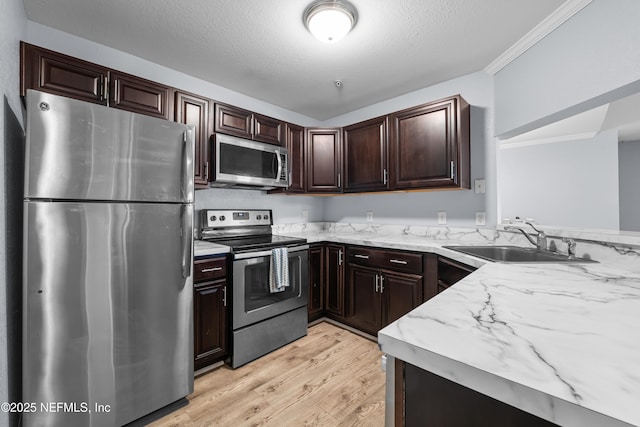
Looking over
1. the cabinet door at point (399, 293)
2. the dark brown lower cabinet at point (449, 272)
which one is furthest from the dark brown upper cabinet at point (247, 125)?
the dark brown lower cabinet at point (449, 272)

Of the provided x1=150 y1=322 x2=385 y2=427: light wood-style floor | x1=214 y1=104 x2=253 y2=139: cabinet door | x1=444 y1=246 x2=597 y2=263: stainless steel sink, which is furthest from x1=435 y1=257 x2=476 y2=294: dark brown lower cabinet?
x1=214 y1=104 x2=253 y2=139: cabinet door

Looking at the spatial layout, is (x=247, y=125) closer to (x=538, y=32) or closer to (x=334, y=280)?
(x=334, y=280)

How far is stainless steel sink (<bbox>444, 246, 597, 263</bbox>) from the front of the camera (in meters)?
1.68

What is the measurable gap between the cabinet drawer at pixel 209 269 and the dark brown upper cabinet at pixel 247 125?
1.12 m

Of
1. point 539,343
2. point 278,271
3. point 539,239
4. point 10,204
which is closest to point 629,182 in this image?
point 539,239

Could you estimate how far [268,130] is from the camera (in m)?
2.66

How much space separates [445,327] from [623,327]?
0.43 m

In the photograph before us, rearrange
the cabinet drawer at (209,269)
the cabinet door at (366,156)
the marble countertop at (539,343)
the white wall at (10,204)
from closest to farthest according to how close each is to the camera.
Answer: the marble countertop at (539,343)
the white wall at (10,204)
the cabinet drawer at (209,269)
the cabinet door at (366,156)

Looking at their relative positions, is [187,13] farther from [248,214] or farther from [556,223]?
[556,223]

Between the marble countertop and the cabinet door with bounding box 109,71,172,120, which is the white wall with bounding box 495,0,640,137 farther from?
the cabinet door with bounding box 109,71,172,120

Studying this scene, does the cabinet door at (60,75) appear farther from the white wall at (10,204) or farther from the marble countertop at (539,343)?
the marble countertop at (539,343)

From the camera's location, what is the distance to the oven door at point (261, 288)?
2047mm

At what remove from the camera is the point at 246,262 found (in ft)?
6.84

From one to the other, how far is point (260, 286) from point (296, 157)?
144 cm
